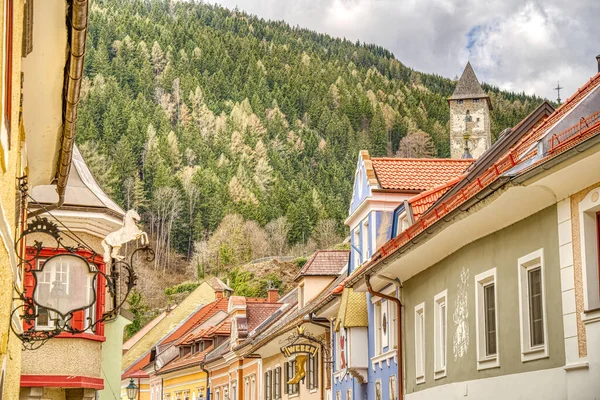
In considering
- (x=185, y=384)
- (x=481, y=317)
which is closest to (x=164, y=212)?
(x=185, y=384)

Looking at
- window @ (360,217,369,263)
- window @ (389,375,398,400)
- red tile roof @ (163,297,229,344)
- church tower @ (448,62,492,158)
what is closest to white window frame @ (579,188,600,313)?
window @ (389,375,398,400)

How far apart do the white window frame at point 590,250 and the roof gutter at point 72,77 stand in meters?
5.24

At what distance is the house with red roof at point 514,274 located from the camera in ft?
36.1

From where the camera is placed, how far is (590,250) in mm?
11008

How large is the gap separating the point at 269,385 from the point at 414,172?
1554cm

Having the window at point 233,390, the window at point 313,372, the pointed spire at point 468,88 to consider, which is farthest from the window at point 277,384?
the pointed spire at point 468,88

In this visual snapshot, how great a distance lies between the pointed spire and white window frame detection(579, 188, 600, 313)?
141188 millimetres

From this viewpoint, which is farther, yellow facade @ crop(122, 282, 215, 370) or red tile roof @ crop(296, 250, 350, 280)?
yellow facade @ crop(122, 282, 215, 370)

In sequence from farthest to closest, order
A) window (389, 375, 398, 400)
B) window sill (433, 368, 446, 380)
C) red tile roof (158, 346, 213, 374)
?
red tile roof (158, 346, 213, 374) → window (389, 375, 398, 400) → window sill (433, 368, 446, 380)

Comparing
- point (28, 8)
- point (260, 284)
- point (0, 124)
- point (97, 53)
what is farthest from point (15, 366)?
point (97, 53)

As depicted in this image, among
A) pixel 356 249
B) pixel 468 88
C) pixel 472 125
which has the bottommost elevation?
pixel 356 249

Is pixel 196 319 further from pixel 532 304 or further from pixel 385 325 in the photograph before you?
pixel 532 304

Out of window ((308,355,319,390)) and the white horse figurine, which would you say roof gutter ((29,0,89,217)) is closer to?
the white horse figurine

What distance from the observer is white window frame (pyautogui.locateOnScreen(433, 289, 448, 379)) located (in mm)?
17047
